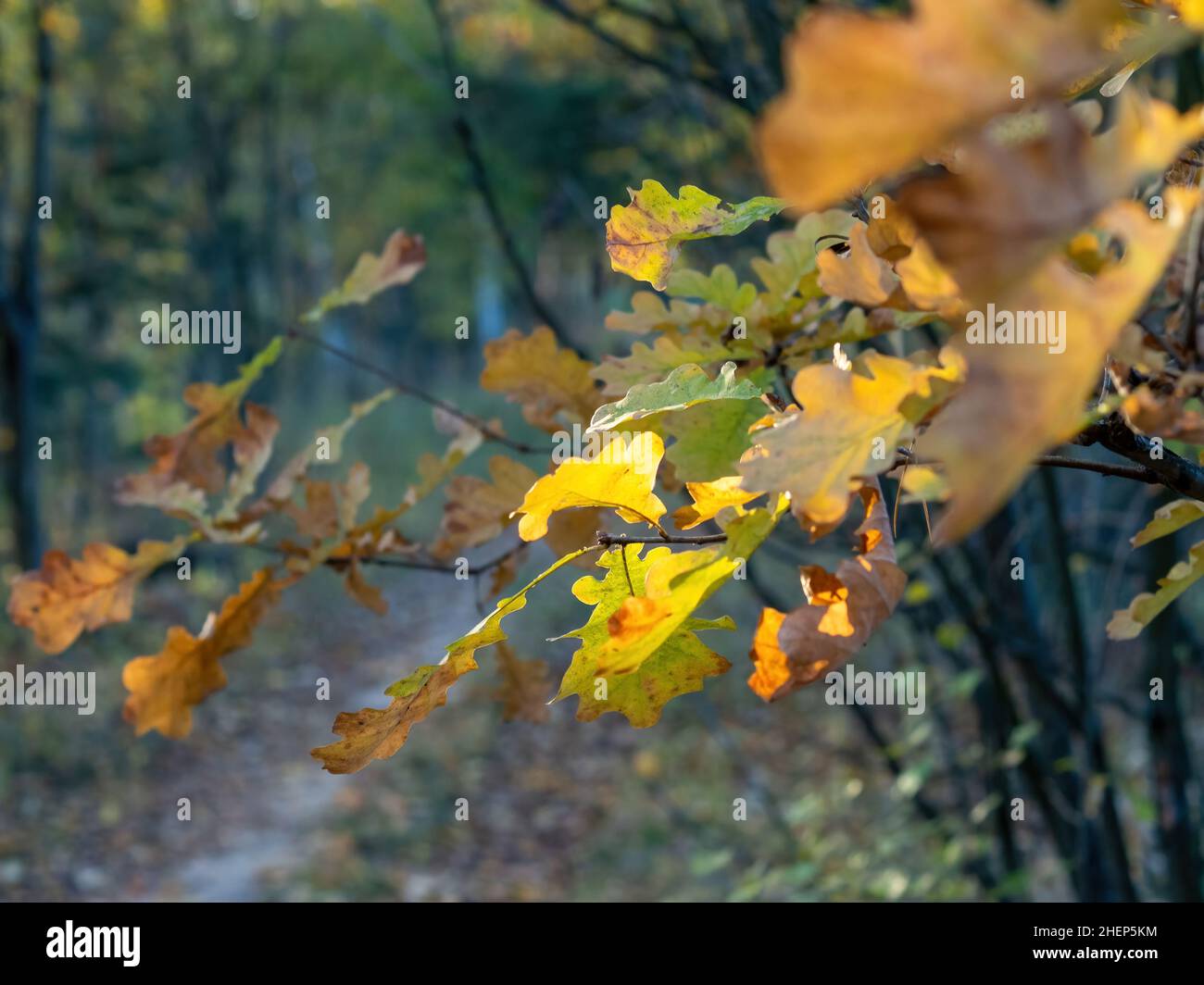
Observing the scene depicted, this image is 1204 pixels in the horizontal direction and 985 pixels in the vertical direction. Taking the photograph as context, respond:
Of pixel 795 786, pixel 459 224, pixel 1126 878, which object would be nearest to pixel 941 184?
pixel 1126 878

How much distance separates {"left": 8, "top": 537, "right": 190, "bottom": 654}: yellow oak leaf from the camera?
102cm

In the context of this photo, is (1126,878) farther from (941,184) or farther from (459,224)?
(459,224)

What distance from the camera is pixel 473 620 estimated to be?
311 inches

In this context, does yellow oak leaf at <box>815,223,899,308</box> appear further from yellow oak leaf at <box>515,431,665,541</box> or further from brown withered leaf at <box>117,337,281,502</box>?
brown withered leaf at <box>117,337,281,502</box>

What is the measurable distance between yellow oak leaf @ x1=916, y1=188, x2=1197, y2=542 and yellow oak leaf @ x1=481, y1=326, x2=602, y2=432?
0.76 meters

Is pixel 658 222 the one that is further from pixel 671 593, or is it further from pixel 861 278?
pixel 671 593

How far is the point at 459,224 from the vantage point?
19672 millimetres

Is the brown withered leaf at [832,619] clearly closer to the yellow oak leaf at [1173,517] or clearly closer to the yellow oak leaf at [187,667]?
the yellow oak leaf at [1173,517]

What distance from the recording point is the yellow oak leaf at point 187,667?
0.99 metres

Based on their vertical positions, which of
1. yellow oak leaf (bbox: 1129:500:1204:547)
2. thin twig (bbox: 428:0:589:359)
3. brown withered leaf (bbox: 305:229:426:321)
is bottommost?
yellow oak leaf (bbox: 1129:500:1204:547)

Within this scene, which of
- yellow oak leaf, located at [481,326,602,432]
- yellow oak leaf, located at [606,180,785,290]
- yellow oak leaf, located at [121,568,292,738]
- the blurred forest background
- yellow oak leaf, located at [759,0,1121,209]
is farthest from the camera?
the blurred forest background

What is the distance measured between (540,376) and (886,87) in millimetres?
823

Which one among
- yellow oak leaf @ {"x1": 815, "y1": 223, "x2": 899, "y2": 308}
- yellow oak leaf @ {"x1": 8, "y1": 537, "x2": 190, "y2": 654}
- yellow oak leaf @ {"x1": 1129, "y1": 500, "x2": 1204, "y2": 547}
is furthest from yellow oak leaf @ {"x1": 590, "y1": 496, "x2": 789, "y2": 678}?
yellow oak leaf @ {"x1": 8, "y1": 537, "x2": 190, "y2": 654}

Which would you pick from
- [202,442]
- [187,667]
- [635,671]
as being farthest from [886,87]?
[202,442]
